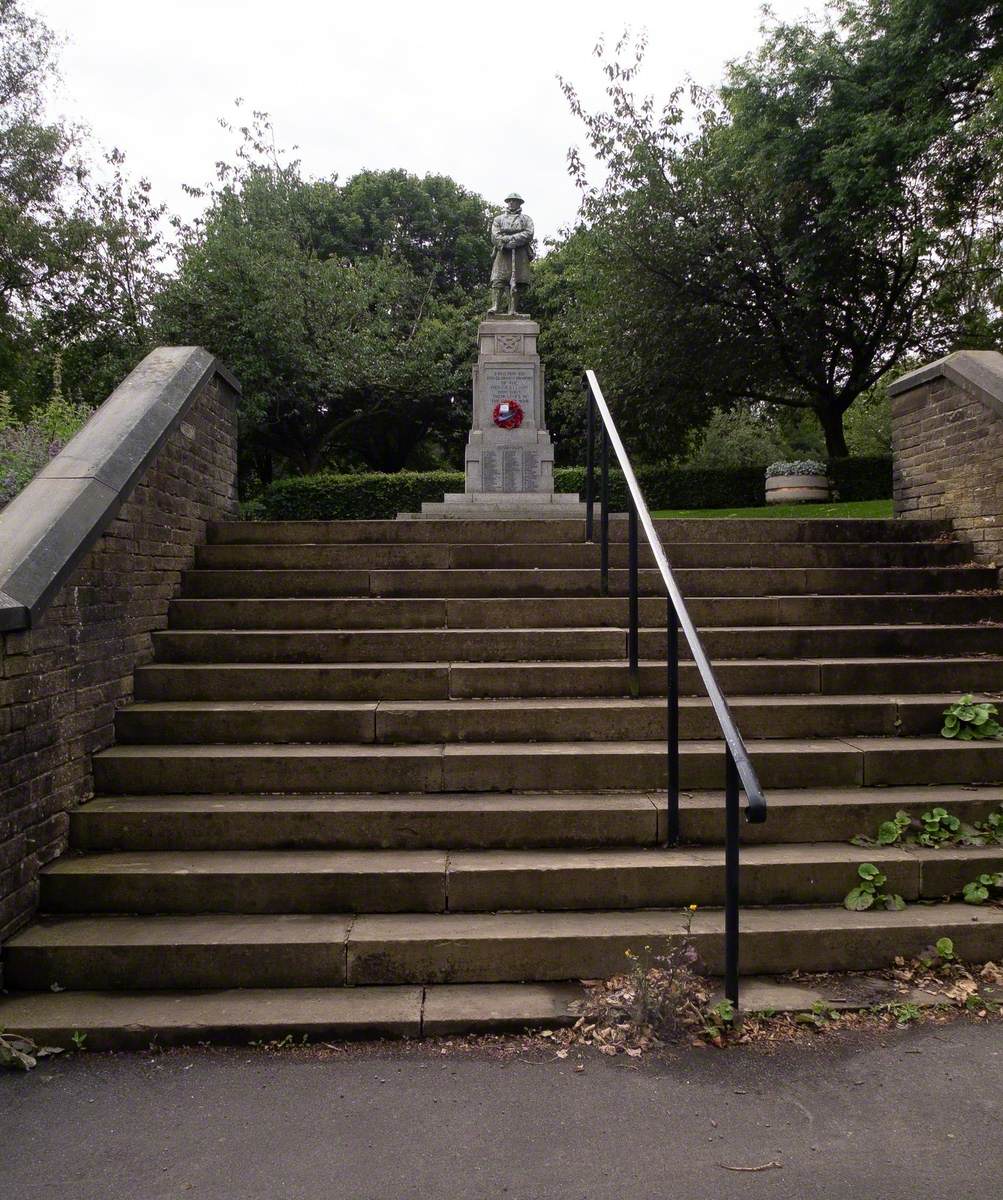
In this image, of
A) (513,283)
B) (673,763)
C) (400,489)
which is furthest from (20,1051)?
(400,489)

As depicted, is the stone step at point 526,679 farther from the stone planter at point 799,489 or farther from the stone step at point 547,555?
the stone planter at point 799,489

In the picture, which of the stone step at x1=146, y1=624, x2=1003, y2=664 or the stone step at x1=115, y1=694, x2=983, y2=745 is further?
the stone step at x1=146, y1=624, x2=1003, y2=664

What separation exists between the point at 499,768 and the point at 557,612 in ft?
4.44

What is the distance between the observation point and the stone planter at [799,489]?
14031 mm

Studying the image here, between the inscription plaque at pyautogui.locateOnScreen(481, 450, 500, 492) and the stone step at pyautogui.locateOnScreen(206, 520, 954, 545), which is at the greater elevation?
the inscription plaque at pyautogui.locateOnScreen(481, 450, 500, 492)

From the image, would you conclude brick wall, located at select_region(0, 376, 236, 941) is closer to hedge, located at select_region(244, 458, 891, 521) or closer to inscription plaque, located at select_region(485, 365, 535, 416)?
inscription plaque, located at select_region(485, 365, 535, 416)

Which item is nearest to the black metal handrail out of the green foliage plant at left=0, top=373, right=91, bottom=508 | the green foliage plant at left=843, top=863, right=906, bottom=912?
the green foliage plant at left=843, top=863, right=906, bottom=912

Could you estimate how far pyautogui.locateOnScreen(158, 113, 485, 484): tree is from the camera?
15.2 meters

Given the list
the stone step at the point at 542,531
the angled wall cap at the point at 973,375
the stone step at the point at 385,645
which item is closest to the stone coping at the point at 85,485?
the stone step at the point at 385,645

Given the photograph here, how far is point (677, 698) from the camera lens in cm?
368

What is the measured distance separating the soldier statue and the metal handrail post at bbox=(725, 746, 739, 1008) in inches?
407

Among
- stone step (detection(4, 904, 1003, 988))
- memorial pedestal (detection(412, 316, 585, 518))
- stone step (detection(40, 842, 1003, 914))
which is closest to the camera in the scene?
stone step (detection(4, 904, 1003, 988))

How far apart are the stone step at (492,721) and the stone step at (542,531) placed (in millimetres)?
1718

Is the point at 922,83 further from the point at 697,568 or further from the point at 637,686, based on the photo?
the point at 637,686
